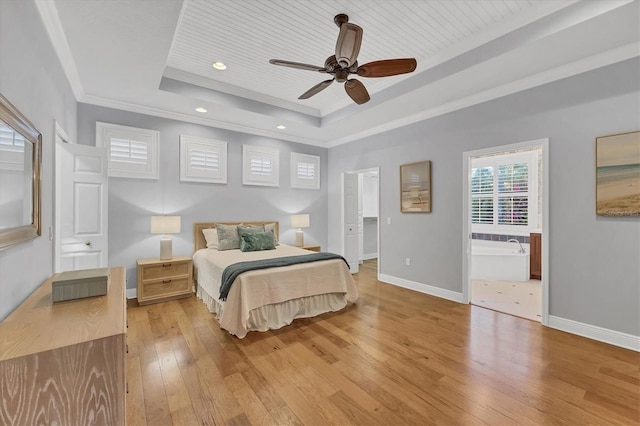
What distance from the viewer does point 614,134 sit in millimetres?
2662

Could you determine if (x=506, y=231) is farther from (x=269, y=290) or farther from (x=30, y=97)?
(x=30, y=97)

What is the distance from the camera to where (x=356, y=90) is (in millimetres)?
2869

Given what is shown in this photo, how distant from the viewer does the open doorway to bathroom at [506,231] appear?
3916mm

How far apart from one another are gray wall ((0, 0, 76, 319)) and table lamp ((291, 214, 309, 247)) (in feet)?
11.4

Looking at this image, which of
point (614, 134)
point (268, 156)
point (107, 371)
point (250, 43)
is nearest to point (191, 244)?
point (268, 156)

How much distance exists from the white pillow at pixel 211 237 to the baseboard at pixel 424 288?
2919mm

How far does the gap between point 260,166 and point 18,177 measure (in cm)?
379

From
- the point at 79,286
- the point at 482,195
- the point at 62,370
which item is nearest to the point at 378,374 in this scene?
the point at 62,370

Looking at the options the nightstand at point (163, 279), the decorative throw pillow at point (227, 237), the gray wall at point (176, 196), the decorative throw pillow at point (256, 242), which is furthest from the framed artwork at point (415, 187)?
the nightstand at point (163, 279)

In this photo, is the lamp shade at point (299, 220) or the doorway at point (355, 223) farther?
the doorway at point (355, 223)

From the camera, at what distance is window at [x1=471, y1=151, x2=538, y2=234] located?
5.70 metres

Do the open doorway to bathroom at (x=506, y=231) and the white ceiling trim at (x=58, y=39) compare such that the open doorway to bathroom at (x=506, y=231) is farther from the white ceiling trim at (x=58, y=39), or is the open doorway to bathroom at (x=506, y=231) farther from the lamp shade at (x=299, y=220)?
the white ceiling trim at (x=58, y=39)

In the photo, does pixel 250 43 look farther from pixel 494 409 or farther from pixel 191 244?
pixel 494 409

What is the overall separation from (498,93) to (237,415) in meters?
4.23
